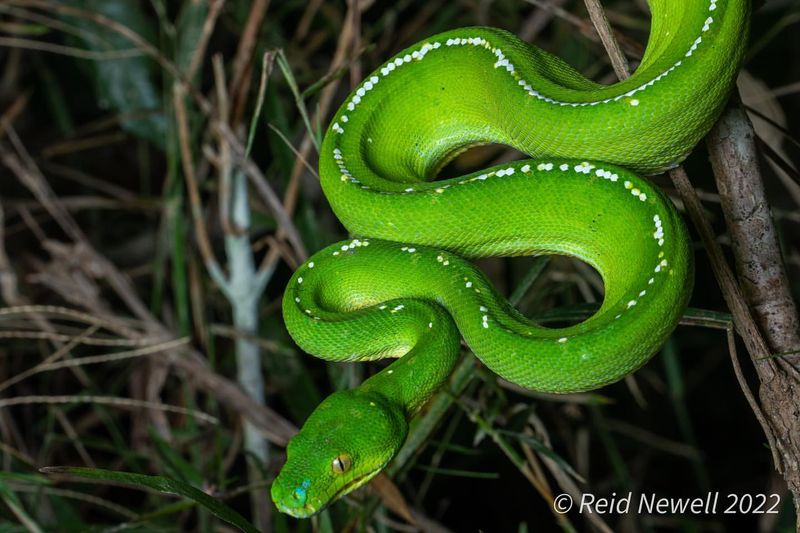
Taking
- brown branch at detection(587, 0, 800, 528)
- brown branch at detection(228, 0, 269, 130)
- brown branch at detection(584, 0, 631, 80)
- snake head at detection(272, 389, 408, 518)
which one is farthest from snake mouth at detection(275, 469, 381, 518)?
brown branch at detection(228, 0, 269, 130)

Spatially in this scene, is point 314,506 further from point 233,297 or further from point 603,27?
point 233,297

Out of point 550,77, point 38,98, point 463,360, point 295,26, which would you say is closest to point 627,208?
point 550,77

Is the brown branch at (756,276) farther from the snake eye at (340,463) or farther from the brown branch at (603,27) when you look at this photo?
the snake eye at (340,463)

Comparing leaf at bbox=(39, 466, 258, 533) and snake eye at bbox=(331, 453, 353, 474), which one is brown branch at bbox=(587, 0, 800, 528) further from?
leaf at bbox=(39, 466, 258, 533)

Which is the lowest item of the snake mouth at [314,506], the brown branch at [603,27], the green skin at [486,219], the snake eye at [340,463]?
the snake mouth at [314,506]

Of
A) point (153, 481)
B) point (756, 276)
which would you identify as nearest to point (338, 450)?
point (153, 481)

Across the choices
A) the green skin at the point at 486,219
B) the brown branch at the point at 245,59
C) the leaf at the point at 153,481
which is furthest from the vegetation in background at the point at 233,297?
the leaf at the point at 153,481
